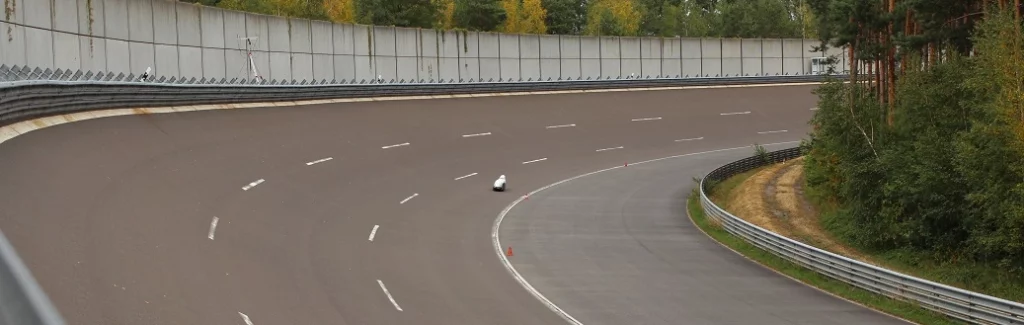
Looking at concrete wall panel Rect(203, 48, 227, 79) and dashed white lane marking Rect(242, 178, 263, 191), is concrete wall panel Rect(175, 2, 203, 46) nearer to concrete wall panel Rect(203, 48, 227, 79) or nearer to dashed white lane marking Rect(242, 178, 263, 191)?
concrete wall panel Rect(203, 48, 227, 79)

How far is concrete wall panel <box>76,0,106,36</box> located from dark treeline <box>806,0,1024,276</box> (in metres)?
27.7

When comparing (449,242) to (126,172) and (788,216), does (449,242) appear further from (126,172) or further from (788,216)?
(788,216)

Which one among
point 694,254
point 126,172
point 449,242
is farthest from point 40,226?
point 694,254

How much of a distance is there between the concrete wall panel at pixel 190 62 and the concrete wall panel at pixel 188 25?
0.32 metres

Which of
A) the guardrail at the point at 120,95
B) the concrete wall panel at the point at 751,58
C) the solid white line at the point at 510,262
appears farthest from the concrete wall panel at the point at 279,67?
the concrete wall panel at the point at 751,58

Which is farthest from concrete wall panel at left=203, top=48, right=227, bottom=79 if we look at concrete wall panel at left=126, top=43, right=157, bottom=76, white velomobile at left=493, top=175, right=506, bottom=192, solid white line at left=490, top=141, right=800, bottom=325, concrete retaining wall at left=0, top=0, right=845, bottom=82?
solid white line at left=490, top=141, right=800, bottom=325

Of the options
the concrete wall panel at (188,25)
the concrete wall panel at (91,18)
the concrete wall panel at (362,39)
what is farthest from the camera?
the concrete wall panel at (362,39)

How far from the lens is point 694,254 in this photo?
96.5 feet

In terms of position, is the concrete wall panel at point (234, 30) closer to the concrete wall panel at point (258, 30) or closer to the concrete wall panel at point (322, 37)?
the concrete wall panel at point (258, 30)

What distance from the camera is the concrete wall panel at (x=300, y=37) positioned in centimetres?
5847

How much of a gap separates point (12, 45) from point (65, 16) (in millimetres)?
5138

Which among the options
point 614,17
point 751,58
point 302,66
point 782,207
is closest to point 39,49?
point 302,66

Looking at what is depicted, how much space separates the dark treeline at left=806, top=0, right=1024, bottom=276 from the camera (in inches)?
1047

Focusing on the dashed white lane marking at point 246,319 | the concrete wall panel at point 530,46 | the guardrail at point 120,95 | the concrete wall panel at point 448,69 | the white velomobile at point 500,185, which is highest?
the concrete wall panel at point 530,46
